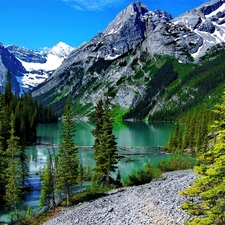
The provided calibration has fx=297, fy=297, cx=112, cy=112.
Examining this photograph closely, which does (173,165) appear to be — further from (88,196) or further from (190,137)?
(190,137)

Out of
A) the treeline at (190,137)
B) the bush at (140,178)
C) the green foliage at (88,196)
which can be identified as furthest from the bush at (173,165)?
the treeline at (190,137)

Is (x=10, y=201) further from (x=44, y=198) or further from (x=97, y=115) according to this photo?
(x=97, y=115)

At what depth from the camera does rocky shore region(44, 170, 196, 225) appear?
30.0 meters

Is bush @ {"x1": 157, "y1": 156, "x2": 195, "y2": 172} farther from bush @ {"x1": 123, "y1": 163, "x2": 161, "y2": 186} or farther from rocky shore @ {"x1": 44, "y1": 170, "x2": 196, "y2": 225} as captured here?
rocky shore @ {"x1": 44, "y1": 170, "x2": 196, "y2": 225}

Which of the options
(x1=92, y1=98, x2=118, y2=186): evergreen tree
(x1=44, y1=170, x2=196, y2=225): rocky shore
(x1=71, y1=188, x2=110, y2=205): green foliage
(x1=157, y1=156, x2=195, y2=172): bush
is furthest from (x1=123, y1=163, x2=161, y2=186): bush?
(x1=157, y1=156, x2=195, y2=172): bush

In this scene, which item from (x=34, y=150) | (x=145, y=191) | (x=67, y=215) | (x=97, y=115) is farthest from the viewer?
(x=34, y=150)

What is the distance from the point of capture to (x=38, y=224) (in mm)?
37875

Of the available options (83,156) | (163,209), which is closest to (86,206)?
(163,209)

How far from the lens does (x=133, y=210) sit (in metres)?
33.8

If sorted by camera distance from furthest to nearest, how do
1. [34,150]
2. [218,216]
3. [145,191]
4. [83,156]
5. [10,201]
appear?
[34,150], [83,156], [10,201], [145,191], [218,216]

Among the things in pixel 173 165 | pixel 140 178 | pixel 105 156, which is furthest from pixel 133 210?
pixel 173 165

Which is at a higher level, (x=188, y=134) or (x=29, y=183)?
(x=188, y=134)

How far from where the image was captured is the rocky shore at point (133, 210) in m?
30.0

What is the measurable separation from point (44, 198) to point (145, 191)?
16.5 metres
